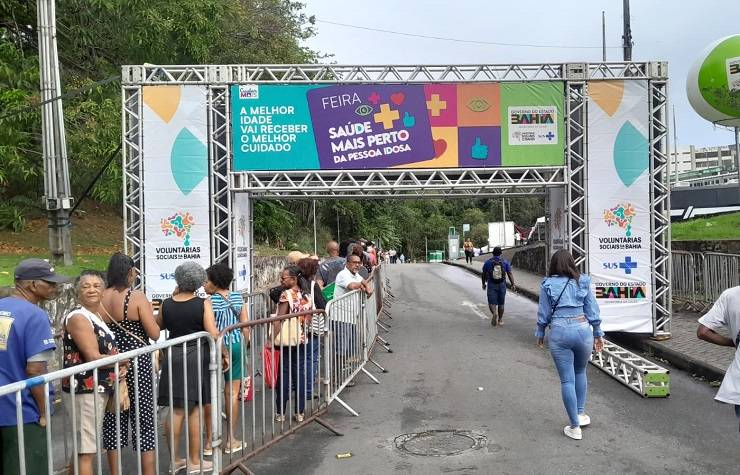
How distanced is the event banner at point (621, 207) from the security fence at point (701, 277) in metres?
2.74

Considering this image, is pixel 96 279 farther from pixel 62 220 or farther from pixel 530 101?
pixel 530 101

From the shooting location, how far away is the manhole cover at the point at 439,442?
5906 mm

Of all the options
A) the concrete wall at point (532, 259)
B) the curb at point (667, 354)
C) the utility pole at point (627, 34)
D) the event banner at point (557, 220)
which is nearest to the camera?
the curb at point (667, 354)

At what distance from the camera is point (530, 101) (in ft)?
38.9

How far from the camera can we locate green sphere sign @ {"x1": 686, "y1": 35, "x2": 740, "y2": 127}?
9492 millimetres

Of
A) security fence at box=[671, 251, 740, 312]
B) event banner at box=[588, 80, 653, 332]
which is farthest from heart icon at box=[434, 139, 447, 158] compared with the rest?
security fence at box=[671, 251, 740, 312]

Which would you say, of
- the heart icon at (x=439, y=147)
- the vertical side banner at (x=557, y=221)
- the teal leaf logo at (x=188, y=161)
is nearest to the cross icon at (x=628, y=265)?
the vertical side banner at (x=557, y=221)

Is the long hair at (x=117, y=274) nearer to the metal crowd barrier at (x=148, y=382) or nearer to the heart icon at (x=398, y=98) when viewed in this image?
the metal crowd barrier at (x=148, y=382)

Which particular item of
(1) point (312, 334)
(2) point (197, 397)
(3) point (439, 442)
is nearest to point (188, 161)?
(1) point (312, 334)

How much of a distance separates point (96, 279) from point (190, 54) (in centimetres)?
1427

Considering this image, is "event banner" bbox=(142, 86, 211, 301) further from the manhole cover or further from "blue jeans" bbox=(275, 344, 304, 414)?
the manhole cover

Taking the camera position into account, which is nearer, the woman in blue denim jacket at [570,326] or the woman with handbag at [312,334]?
the woman in blue denim jacket at [570,326]

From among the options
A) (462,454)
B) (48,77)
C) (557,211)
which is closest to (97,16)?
(48,77)

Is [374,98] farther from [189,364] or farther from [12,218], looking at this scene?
[12,218]
